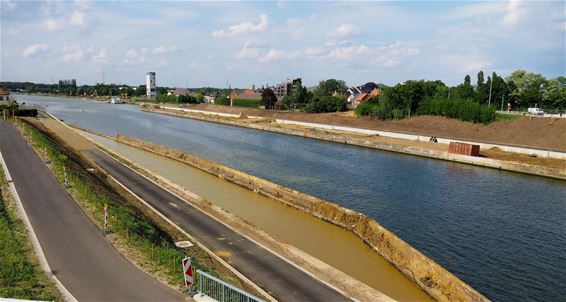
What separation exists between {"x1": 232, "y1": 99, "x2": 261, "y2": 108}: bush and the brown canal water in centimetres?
10886

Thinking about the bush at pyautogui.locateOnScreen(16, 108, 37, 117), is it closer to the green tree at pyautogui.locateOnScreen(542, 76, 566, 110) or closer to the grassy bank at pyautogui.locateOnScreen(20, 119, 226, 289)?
the grassy bank at pyautogui.locateOnScreen(20, 119, 226, 289)

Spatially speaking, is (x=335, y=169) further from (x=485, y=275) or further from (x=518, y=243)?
(x=485, y=275)

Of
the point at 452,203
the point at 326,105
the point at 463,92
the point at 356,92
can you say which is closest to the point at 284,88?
the point at 356,92

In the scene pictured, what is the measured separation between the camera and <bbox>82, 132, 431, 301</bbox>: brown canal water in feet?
68.2

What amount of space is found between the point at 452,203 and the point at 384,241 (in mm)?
14631

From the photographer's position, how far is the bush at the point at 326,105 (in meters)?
125

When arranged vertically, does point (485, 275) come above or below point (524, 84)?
below

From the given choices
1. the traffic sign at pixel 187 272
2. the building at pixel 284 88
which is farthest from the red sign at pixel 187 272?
the building at pixel 284 88

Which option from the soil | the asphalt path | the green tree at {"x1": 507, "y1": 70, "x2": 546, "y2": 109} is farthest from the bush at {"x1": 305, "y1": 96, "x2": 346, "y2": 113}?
the asphalt path

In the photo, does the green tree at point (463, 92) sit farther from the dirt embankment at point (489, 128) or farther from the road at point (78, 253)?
the road at point (78, 253)

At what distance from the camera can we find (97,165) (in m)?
43.5

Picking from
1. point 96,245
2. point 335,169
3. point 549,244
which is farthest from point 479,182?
point 96,245

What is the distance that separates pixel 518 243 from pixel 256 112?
10578 centimetres

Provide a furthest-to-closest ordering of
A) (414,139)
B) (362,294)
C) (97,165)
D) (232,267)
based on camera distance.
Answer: (414,139) → (97,165) → (232,267) → (362,294)
